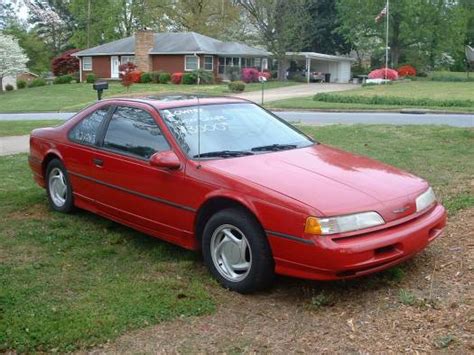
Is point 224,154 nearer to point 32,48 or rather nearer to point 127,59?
point 127,59

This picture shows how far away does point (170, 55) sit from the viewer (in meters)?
50.6

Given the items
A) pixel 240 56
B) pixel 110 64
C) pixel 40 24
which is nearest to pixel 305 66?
pixel 240 56

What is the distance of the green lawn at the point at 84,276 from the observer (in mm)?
3961

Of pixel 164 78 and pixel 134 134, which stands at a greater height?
pixel 164 78

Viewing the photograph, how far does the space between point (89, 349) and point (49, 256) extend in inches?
73.9

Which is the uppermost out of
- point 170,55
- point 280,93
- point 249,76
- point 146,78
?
point 170,55

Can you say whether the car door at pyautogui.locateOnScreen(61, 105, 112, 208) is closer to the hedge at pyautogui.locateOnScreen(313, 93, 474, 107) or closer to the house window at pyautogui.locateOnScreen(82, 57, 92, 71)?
the hedge at pyautogui.locateOnScreen(313, 93, 474, 107)

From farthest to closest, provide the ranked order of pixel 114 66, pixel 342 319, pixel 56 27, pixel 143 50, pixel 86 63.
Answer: pixel 56 27 → pixel 86 63 → pixel 114 66 → pixel 143 50 → pixel 342 319

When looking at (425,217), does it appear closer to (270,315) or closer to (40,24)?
(270,315)

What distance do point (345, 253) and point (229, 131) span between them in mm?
1842

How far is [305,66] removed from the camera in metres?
58.7

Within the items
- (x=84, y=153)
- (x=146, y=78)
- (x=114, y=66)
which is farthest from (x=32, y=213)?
(x=114, y=66)

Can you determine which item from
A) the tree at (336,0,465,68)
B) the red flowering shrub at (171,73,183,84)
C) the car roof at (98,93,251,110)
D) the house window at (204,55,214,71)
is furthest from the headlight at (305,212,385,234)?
the tree at (336,0,465,68)

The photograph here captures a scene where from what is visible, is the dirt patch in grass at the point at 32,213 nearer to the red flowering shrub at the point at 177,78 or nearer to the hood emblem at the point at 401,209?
the hood emblem at the point at 401,209
